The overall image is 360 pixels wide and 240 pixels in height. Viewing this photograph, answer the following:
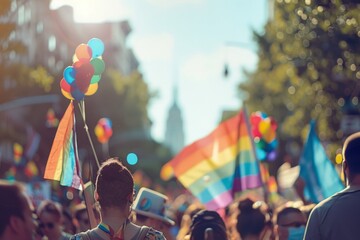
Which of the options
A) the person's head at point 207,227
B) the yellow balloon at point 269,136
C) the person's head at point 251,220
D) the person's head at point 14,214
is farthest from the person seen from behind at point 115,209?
the yellow balloon at point 269,136

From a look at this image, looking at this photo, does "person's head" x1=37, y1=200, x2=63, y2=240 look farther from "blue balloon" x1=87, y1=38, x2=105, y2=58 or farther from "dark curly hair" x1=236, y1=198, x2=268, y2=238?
"blue balloon" x1=87, y1=38, x2=105, y2=58

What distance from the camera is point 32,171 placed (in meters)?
24.4

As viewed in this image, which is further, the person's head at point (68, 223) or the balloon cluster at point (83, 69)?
the person's head at point (68, 223)

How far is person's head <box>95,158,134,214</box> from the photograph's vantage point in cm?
472

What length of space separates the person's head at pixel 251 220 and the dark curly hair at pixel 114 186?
2141mm

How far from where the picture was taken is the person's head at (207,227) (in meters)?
6.26

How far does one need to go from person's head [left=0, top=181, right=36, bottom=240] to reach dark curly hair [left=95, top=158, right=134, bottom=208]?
0.72m

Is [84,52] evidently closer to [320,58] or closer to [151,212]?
[151,212]

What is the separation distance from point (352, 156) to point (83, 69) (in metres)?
2.21

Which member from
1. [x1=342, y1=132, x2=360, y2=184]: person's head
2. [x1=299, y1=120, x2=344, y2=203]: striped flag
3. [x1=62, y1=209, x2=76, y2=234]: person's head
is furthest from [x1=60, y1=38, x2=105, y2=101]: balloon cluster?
[x1=299, y1=120, x2=344, y2=203]: striped flag

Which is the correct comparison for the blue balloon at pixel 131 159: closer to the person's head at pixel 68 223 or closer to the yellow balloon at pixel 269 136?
the yellow balloon at pixel 269 136

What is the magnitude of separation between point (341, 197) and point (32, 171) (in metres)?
19.9

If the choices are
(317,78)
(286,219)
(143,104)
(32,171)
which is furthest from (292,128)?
(143,104)

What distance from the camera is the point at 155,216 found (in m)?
7.34
